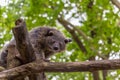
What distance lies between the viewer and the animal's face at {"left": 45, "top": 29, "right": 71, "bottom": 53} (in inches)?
182

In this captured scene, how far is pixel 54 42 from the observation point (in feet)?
15.9

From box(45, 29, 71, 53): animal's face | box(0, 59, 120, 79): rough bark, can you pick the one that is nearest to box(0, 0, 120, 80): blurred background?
box(45, 29, 71, 53): animal's face

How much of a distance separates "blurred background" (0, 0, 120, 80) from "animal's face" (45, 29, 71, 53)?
1.69 metres

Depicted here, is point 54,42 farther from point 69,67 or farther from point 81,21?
point 81,21

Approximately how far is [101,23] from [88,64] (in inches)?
148

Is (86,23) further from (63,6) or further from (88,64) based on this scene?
(88,64)

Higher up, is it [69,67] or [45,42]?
[45,42]

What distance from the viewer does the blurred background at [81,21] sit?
263 inches

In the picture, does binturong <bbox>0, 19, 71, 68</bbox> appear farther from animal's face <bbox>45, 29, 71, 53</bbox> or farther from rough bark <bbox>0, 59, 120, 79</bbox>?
rough bark <bbox>0, 59, 120, 79</bbox>


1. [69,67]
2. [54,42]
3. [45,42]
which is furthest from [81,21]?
[69,67]

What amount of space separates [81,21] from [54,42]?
233 cm

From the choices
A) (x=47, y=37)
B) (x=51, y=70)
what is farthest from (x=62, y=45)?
(x=51, y=70)

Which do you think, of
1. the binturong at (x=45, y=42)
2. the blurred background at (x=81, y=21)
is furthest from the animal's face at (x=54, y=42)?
the blurred background at (x=81, y=21)

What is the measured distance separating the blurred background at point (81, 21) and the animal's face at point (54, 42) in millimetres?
1693
